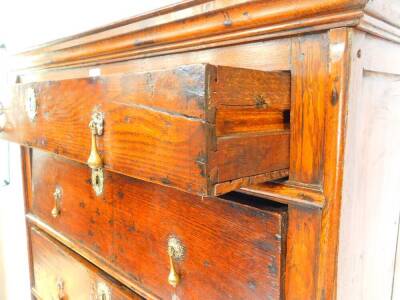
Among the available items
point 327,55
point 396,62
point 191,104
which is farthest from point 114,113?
point 396,62

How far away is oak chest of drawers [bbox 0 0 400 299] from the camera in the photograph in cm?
35

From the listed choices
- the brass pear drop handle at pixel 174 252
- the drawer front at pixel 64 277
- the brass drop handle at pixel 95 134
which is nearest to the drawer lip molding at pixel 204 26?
the brass drop handle at pixel 95 134

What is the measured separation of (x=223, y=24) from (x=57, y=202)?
2.04 ft

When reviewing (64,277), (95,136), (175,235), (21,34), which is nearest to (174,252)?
(175,235)

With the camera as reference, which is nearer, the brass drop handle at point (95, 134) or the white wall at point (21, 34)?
the brass drop handle at point (95, 134)

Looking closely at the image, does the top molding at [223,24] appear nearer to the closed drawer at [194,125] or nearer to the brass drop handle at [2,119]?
the closed drawer at [194,125]

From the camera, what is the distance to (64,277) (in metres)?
0.88

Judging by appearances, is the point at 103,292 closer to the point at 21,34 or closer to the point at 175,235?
the point at 175,235

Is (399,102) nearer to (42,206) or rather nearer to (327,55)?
(327,55)

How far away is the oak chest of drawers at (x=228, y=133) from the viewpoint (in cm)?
35

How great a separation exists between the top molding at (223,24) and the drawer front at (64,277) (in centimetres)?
45

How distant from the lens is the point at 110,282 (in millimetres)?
713

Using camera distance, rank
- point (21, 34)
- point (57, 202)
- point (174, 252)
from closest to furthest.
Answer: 1. point (174, 252)
2. point (57, 202)
3. point (21, 34)

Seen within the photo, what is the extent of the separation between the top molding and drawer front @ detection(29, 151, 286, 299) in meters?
0.22
